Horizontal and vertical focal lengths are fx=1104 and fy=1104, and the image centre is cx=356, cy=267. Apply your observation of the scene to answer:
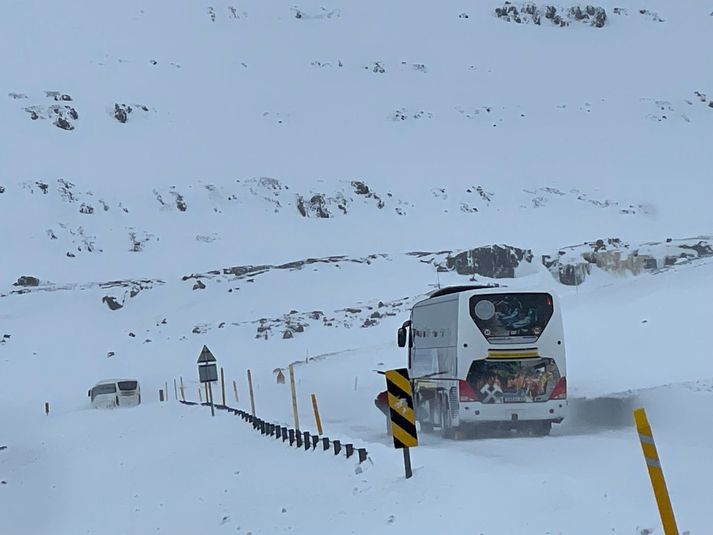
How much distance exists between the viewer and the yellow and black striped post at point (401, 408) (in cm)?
1233

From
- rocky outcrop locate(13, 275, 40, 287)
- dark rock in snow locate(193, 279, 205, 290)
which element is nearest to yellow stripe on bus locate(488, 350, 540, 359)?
dark rock in snow locate(193, 279, 205, 290)

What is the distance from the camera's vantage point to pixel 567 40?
13638 centimetres

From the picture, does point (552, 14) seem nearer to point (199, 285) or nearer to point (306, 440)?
point (199, 285)

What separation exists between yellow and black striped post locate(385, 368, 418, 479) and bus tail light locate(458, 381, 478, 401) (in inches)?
259

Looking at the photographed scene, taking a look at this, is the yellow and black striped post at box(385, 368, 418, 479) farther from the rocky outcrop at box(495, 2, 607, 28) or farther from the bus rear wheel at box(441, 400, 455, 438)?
the rocky outcrop at box(495, 2, 607, 28)

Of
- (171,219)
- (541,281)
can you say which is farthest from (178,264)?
(541,281)

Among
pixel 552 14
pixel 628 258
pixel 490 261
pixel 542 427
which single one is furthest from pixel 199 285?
pixel 552 14

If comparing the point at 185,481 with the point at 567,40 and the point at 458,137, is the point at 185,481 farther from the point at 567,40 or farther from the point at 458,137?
the point at 567,40

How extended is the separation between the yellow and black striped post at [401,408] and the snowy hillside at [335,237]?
0.48m

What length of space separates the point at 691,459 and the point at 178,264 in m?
→ 60.5

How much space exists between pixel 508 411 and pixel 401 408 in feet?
22.6

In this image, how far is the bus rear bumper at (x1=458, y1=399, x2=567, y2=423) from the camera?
18.9 metres

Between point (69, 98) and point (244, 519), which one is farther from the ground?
point (69, 98)

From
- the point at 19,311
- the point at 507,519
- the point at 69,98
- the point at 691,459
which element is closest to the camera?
the point at 507,519
